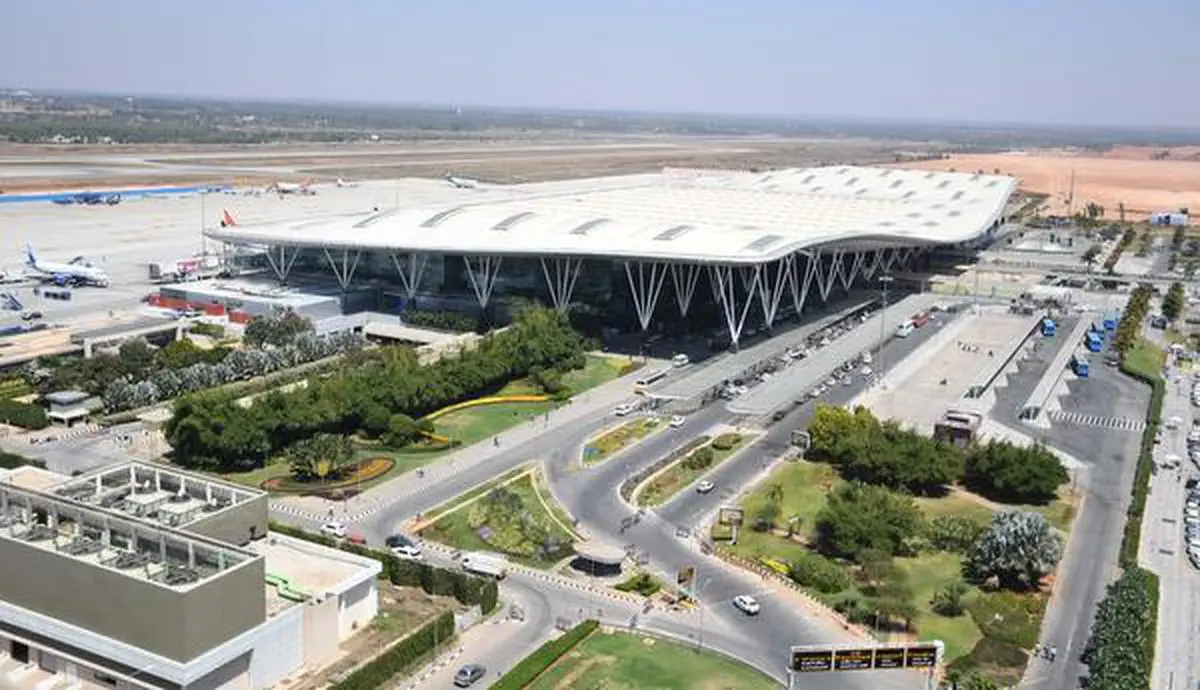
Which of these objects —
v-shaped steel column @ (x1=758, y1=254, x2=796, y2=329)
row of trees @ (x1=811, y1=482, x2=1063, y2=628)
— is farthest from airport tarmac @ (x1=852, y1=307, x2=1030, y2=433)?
row of trees @ (x1=811, y1=482, x2=1063, y2=628)

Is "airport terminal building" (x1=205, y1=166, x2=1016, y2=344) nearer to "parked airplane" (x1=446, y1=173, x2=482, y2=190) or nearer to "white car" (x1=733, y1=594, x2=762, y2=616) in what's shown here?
"white car" (x1=733, y1=594, x2=762, y2=616)

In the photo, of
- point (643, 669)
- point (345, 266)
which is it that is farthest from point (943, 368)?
point (643, 669)

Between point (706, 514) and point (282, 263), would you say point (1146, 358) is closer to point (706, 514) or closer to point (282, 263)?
point (706, 514)

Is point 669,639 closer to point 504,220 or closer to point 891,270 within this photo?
point 504,220

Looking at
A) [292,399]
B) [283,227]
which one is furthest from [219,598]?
[283,227]

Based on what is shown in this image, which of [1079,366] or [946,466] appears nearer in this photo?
[946,466]

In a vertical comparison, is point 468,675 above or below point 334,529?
below

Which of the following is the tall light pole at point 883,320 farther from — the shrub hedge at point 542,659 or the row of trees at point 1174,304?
the shrub hedge at point 542,659
